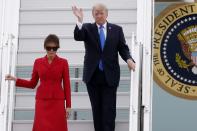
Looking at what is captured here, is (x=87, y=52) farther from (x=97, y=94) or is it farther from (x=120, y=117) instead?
(x=120, y=117)

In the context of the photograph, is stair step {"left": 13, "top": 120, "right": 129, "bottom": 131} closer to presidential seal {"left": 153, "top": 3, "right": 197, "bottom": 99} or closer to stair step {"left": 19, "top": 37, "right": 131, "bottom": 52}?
stair step {"left": 19, "top": 37, "right": 131, "bottom": 52}

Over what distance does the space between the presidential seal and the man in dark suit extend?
10.3 ft

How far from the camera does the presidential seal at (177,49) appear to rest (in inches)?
377

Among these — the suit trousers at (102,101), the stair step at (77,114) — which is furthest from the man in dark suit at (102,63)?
the stair step at (77,114)

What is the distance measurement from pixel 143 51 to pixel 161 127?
2.85m

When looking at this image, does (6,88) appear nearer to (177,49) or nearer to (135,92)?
(135,92)

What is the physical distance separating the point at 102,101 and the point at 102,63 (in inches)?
15.8

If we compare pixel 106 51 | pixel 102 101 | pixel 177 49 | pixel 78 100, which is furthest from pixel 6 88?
pixel 177 49

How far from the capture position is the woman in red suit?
624 centimetres

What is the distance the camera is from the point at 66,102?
6.25 meters

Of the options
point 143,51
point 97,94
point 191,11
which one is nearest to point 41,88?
point 97,94

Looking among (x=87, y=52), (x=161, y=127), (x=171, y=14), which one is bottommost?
(x=161, y=127)

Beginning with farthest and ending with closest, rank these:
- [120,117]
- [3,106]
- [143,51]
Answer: [120,117] → [143,51] → [3,106]

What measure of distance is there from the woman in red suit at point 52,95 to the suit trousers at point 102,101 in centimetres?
30
